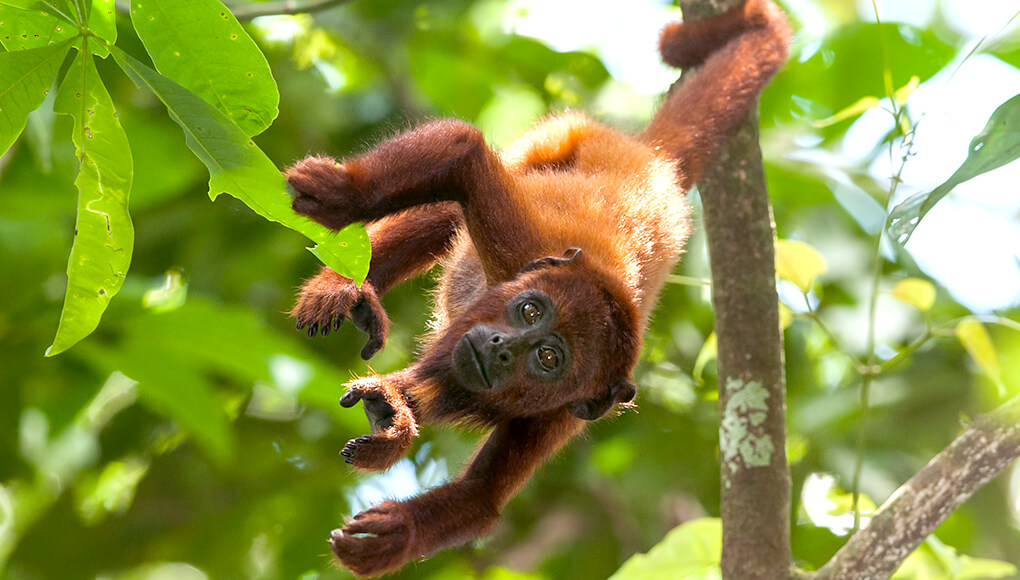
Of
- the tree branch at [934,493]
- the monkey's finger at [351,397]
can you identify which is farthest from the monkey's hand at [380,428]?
the tree branch at [934,493]

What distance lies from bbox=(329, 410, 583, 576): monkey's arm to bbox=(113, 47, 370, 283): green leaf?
1051 mm

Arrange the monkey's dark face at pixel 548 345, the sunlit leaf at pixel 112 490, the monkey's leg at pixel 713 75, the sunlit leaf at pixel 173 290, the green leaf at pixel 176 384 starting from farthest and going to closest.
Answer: the sunlit leaf at pixel 112 490 < the sunlit leaf at pixel 173 290 < the green leaf at pixel 176 384 < the monkey's leg at pixel 713 75 < the monkey's dark face at pixel 548 345

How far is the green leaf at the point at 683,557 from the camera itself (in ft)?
11.2

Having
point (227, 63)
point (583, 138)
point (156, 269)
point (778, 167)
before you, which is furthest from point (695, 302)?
point (227, 63)

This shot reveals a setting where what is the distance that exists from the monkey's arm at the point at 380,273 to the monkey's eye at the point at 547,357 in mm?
499

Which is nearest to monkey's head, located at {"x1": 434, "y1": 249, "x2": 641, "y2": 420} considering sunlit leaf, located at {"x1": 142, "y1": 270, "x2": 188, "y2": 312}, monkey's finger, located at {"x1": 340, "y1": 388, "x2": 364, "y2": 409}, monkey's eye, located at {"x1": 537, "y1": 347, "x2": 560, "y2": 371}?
monkey's eye, located at {"x1": 537, "y1": 347, "x2": 560, "y2": 371}

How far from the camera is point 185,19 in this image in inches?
77.5

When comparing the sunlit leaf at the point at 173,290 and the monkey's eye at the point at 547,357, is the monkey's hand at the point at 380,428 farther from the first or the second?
the sunlit leaf at the point at 173,290

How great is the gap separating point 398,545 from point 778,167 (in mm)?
2972

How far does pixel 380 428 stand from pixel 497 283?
815 mm

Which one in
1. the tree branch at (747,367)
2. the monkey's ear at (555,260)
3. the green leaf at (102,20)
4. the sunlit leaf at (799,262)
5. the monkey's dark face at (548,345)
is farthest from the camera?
the sunlit leaf at (799,262)

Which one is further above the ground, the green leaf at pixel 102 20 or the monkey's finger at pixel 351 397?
the green leaf at pixel 102 20

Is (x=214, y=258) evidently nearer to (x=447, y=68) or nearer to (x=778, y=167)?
(x=447, y=68)

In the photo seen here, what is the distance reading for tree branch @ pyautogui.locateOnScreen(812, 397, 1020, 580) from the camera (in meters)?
2.79
